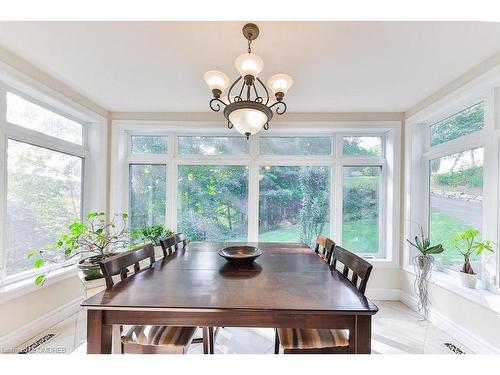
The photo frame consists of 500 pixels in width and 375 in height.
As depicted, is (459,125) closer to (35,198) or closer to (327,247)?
(327,247)

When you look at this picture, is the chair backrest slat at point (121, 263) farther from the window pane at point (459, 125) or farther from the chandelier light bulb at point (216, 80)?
the window pane at point (459, 125)

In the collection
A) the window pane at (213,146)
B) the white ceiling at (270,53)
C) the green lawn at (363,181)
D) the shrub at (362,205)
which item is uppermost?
the white ceiling at (270,53)

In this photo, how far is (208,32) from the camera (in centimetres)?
150

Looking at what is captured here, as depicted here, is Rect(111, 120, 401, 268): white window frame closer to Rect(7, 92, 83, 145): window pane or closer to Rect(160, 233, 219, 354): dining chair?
Rect(7, 92, 83, 145): window pane

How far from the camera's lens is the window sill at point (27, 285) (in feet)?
5.90


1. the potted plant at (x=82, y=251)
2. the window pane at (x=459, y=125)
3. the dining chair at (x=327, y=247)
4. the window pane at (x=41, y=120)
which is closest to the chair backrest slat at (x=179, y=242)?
the potted plant at (x=82, y=251)

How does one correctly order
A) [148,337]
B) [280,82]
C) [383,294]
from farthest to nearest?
[383,294]
[280,82]
[148,337]

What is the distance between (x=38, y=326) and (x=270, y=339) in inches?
82.5

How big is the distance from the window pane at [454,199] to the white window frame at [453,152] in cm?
7

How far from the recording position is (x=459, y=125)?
228 cm

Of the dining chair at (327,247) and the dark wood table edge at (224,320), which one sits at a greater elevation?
the dining chair at (327,247)

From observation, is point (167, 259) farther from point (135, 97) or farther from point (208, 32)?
point (135, 97)

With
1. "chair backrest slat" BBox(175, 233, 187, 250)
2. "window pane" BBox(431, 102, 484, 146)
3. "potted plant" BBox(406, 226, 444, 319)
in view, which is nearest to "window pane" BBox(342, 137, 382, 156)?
"window pane" BBox(431, 102, 484, 146)

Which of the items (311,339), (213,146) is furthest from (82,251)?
(311,339)
